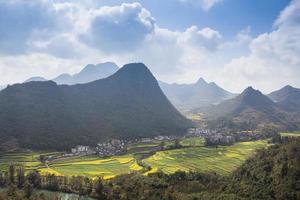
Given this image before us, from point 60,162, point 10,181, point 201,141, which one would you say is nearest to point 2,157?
point 60,162

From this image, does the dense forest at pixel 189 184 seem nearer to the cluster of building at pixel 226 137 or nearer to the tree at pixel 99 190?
the tree at pixel 99 190

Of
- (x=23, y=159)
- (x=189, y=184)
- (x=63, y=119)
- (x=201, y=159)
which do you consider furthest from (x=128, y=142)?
(x=189, y=184)

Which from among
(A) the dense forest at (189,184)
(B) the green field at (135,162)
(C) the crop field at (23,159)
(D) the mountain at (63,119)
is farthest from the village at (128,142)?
(A) the dense forest at (189,184)

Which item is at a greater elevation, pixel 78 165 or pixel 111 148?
pixel 111 148

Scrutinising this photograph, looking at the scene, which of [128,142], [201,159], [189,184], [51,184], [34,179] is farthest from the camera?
[128,142]

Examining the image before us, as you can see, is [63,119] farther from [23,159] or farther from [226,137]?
[226,137]

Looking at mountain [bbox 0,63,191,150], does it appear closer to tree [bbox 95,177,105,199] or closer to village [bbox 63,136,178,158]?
village [bbox 63,136,178,158]

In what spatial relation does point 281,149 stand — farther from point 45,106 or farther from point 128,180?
point 45,106
